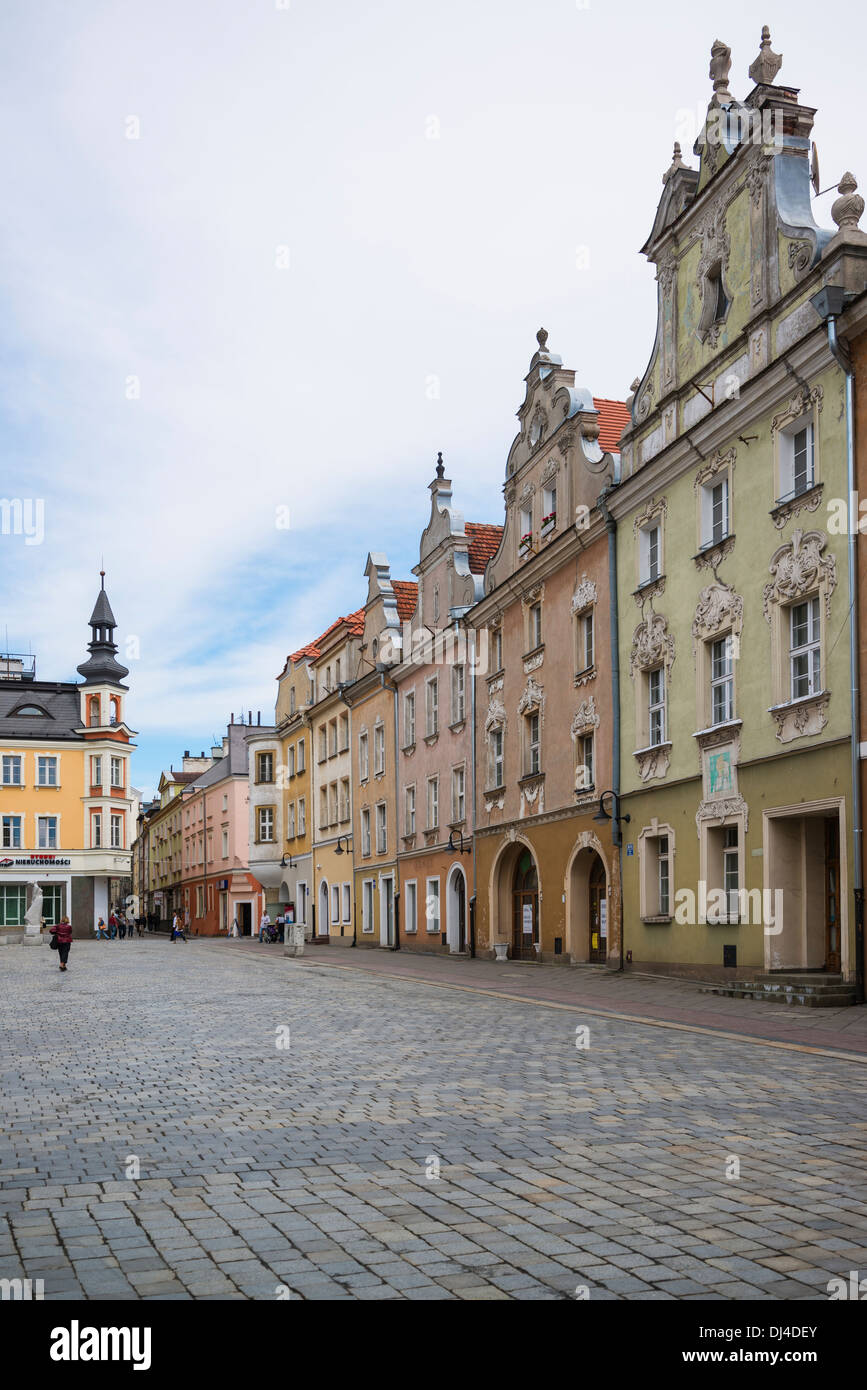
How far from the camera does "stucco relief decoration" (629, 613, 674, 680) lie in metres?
25.5

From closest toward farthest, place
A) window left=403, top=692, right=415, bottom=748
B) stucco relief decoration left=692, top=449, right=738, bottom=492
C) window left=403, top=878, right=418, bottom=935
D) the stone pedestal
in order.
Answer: stucco relief decoration left=692, top=449, right=738, bottom=492 → the stone pedestal → window left=403, top=878, right=418, bottom=935 → window left=403, top=692, right=415, bottom=748

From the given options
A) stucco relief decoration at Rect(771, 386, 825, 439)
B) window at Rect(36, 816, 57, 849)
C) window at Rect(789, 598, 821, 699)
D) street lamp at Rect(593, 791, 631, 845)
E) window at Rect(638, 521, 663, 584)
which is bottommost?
window at Rect(36, 816, 57, 849)

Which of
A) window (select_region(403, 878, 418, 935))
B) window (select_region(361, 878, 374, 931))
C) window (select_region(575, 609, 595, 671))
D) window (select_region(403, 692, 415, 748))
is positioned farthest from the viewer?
window (select_region(361, 878, 374, 931))

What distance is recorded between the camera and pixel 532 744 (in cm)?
3297

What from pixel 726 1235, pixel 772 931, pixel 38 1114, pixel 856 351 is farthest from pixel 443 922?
pixel 726 1235

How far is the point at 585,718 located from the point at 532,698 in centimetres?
350

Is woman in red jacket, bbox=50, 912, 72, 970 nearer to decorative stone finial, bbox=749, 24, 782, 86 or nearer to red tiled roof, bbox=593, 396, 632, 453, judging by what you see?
red tiled roof, bbox=593, 396, 632, 453

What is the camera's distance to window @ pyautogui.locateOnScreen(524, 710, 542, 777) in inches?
1288

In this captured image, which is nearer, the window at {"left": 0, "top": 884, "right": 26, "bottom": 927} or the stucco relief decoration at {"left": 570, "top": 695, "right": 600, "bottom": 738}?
the stucco relief decoration at {"left": 570, "top": 695, "right": 600, "bottom": 738}

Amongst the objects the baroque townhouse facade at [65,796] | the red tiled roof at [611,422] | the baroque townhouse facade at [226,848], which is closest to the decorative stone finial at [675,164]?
the red tiled roof at [611,422]

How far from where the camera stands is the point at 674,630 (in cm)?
2517

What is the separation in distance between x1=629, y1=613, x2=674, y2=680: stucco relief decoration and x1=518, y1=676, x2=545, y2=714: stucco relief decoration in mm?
5391

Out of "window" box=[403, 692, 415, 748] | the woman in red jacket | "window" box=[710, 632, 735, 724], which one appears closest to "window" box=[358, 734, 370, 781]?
"window" box=[403, 692, 415, 748]

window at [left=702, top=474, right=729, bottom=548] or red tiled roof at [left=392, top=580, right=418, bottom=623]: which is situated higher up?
red tiled roof at [left=392, top=580, right=418, bottom=623]
